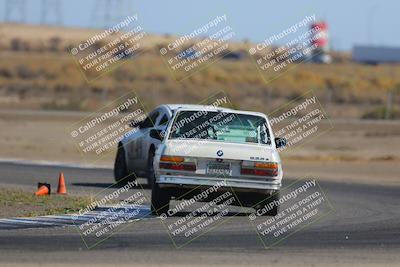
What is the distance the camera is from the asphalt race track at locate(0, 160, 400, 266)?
12.2m

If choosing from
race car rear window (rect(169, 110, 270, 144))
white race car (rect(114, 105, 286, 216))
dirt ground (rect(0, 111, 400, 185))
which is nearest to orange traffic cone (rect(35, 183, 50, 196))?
white race car (rect(114, 105, 286, 216))

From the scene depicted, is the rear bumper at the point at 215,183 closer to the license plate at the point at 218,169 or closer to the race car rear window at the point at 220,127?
the license plate at the point at 218,169

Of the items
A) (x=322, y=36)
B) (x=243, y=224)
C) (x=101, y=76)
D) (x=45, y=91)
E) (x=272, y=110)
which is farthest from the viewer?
(x=322, y=36)

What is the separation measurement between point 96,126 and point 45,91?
28.0 meters

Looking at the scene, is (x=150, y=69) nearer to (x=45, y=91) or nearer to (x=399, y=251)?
(x=45, y=91)

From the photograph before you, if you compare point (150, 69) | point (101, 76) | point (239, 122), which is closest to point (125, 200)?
point (239, 122)

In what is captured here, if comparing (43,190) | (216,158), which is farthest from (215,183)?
(43,190)

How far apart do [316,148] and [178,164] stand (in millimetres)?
23366

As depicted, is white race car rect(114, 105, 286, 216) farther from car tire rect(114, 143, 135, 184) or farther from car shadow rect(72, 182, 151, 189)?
car shadow rect(72, 182, 151, 189)

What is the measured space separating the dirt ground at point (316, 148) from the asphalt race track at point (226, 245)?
11.4 metres

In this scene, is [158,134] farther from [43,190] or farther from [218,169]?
[43,190]

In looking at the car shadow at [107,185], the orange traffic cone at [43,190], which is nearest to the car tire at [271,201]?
the orange traffic cone at [43,190]

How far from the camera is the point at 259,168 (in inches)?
644

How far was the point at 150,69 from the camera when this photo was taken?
9531 cm
